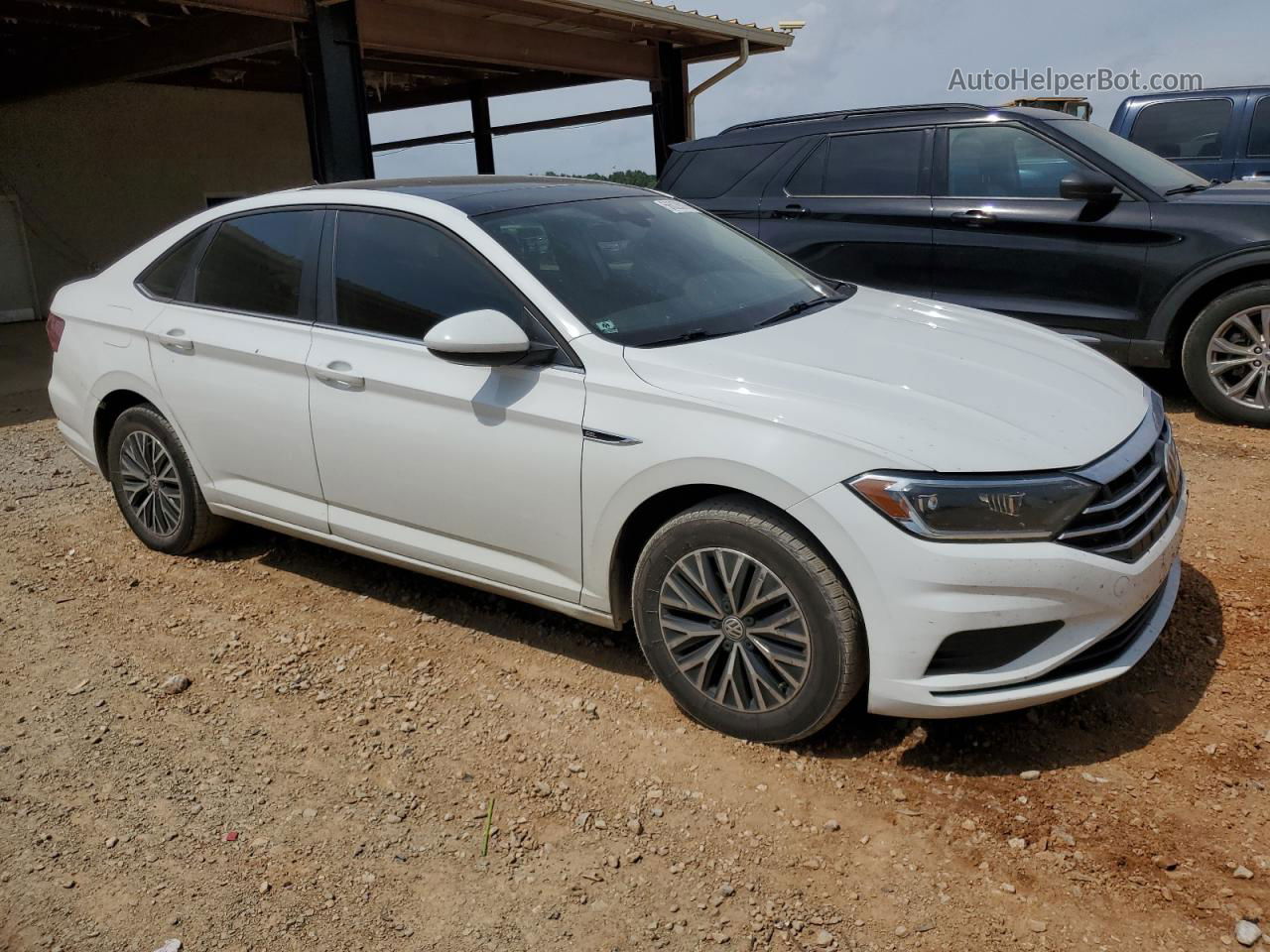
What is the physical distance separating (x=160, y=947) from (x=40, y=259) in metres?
13.9

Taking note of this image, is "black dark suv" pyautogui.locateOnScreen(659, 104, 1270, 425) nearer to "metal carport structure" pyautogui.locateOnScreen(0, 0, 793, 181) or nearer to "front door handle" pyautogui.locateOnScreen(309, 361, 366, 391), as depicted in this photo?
"metal carport structure" pyautogui.locateOnScreen(0, 0, 793, 181)

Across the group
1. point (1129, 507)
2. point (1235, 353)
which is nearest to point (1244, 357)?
point (1235, 353)

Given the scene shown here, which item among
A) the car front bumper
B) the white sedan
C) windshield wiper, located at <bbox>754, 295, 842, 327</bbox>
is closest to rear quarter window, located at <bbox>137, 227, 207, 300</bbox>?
the white sedan

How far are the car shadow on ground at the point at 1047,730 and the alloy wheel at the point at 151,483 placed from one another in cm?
313

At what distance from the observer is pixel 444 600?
14.3 ft

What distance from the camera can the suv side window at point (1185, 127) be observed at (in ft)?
31.7

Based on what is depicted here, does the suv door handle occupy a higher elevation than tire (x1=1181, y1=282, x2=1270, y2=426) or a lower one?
higher

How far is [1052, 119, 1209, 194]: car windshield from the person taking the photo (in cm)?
650

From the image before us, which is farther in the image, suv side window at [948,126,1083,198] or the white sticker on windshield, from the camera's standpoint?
suv side window at [948,126,1083,198]

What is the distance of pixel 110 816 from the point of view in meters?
3.07

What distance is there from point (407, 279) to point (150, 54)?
880 cm

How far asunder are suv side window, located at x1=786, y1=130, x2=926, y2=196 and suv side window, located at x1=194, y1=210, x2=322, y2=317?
4.19m

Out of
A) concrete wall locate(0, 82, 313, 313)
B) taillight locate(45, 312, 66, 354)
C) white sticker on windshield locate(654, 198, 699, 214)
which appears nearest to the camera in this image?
white sticker on windshield locate(654, 198, 699, 214)

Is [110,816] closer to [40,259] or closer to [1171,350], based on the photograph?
[1171,350]
